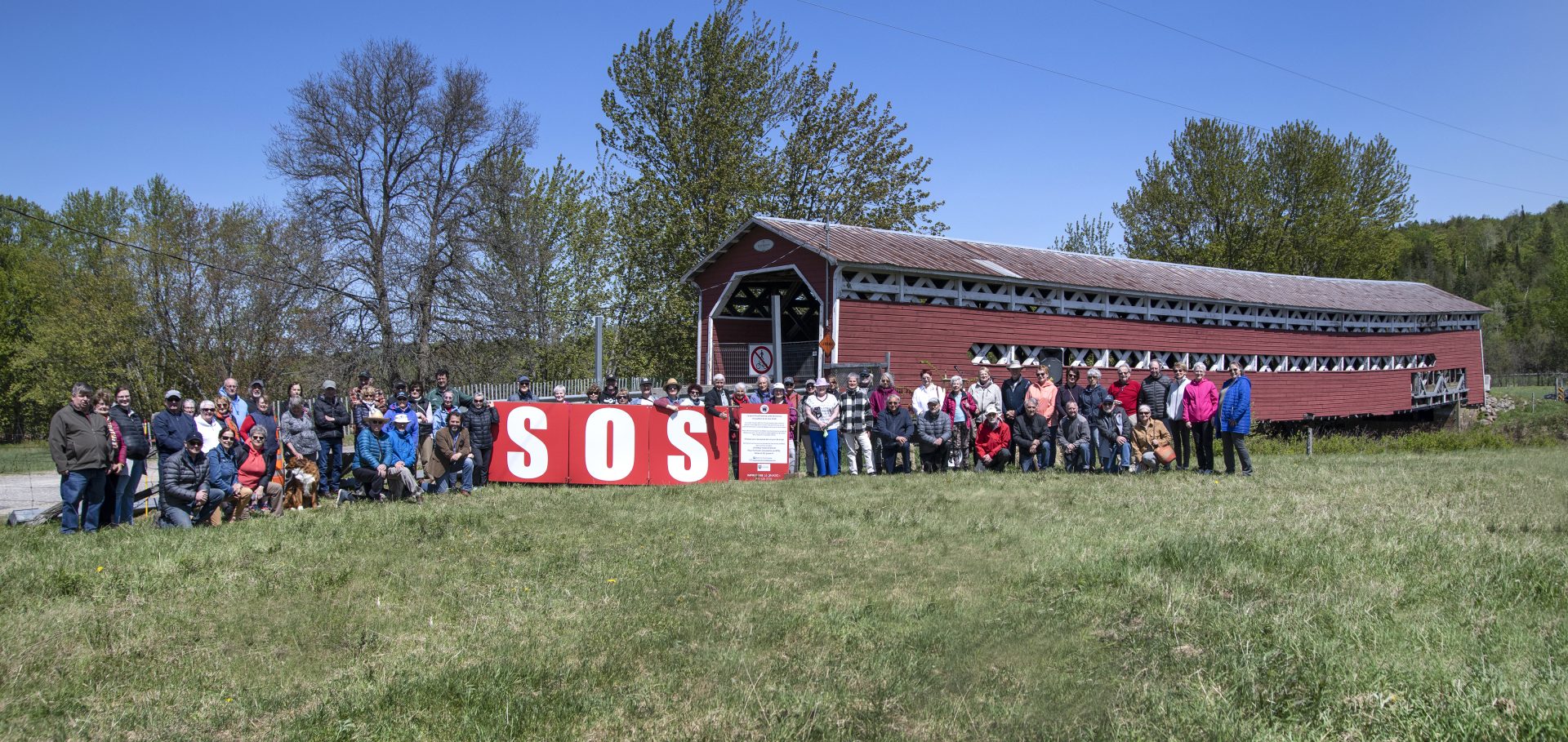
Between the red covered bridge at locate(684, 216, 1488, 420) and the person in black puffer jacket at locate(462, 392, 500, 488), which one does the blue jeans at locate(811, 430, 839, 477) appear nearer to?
the person in black puffer jacket at locate(462, 392, 500, 488)

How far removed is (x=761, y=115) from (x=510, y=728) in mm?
33215

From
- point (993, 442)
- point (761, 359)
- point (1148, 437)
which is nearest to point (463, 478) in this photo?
point (993, 442)

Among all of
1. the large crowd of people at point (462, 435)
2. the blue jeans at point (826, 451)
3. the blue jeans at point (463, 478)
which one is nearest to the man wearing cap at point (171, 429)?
the large crowd of people at point (462, 435)

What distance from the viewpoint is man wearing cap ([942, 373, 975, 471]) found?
51.7 feet

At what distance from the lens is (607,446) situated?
46.7ft

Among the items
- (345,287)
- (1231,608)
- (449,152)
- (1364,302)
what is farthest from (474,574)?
(1364,302)

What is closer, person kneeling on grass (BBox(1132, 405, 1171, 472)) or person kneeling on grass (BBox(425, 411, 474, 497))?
person kneeling on grass (BBox(425, 411, 474, 497))

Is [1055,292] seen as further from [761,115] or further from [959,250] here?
[761,115]

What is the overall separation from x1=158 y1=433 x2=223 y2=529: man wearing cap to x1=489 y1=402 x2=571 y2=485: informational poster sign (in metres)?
3.97

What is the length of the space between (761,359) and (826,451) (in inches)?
405

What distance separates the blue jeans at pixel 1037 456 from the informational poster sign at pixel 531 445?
6792 millimetres

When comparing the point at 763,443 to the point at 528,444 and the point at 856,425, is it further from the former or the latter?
the point at 528,444

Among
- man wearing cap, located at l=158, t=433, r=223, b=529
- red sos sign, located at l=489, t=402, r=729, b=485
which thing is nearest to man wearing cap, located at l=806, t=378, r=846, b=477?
red sos sign, located at l=489, t=402, r=729, b=485

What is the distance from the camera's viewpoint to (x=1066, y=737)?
4.62 m
